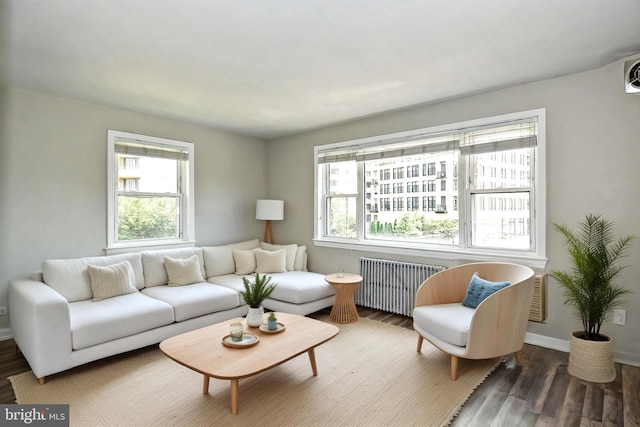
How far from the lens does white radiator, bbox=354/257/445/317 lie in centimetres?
390

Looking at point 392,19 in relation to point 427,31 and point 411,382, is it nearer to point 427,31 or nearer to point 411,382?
point 427,31

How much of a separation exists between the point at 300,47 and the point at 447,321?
239 centimetres

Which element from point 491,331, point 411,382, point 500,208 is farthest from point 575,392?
point 500,208

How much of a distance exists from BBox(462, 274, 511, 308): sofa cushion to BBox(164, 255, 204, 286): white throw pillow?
2906mm

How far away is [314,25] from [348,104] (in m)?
1.65

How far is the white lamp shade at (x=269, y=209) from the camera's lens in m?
5.00

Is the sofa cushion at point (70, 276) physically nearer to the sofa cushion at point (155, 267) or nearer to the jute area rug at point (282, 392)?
the sofa cushion at point (155, 267)

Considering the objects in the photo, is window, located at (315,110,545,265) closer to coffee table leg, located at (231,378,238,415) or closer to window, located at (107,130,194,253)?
window, located at (107,130,194,253)

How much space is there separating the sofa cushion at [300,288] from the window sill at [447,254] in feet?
2.04

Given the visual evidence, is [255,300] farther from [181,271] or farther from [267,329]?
[181,271]

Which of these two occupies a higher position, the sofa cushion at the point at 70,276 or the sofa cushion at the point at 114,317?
the sofa cushion at the point at 70,276

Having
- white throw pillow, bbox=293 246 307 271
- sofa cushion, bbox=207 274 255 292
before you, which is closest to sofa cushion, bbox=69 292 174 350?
sofa cushion, bbox=207 274 255 292

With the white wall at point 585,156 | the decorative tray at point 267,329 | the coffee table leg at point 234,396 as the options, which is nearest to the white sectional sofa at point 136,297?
the decorative tray at point 267,329

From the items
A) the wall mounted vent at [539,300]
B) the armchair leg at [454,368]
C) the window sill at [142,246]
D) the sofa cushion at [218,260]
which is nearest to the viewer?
the armchair leg at [454,368]
